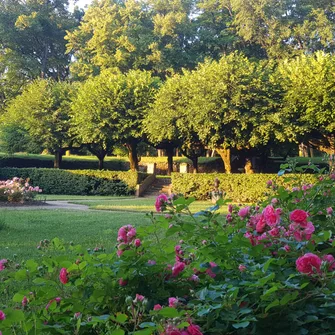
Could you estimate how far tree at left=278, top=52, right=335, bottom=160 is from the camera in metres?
23.4

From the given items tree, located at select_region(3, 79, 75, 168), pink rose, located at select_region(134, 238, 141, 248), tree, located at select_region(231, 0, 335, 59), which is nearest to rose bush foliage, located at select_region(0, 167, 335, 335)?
pink rose, located at select_region(134, 238, 141, 248)

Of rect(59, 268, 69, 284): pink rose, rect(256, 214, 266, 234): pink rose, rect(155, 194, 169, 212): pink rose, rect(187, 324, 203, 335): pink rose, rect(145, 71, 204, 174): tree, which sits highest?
rect(145, 71, 204, 174): tree

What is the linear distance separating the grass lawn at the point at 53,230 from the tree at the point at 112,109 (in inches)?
585

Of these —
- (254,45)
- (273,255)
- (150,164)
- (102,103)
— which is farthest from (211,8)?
(273,255)

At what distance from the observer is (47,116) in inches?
1198

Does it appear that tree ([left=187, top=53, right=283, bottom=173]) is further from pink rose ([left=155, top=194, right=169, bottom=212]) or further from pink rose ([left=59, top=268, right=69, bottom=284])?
pink rose ([left=59, top=268, right=69, bottom=284])

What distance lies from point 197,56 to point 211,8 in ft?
19.9

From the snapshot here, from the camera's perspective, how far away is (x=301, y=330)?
184 cm

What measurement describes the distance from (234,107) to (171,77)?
13.0m

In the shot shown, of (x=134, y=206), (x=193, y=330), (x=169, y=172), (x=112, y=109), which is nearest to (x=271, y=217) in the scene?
(x=193, y=330)

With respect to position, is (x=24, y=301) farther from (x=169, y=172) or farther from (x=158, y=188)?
(x=169, y=172)

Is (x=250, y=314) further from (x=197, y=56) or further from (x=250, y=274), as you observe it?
(x=197, y=56)

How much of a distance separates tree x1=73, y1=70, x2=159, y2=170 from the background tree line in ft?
0.23

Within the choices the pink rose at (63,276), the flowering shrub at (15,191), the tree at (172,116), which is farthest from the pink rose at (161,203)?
the tree at (172,116)
